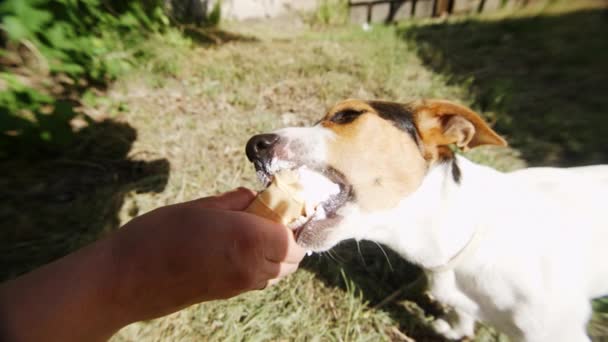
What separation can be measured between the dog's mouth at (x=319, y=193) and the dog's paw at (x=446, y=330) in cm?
127

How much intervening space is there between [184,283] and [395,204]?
977 millimetres

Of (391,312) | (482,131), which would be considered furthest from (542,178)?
(391,312)

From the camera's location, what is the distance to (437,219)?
5.20 ft

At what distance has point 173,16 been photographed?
5391 millimetres

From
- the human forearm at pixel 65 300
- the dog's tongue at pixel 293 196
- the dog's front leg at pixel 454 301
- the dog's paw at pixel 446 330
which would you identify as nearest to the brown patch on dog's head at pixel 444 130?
the dog's tongue at pixel 293 196

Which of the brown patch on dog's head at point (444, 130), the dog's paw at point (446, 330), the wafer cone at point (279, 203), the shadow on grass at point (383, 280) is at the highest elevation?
the brown patch on dog's head at point (444, 130)

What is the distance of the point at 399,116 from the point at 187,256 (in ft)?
3.93

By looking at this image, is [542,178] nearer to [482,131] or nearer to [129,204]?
[482,131]

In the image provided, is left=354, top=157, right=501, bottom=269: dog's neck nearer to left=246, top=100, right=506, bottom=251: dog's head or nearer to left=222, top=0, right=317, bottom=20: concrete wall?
left=246, top=100, right=506, bottom=251: dog's head

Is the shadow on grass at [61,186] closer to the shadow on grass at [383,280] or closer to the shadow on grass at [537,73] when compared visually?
the shadow on grass at [383,280]

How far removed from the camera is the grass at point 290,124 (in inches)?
88.0

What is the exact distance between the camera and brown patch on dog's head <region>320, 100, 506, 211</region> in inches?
60.2

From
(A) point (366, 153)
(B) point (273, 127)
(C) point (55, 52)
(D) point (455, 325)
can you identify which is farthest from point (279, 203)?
(C) point (55, 52)

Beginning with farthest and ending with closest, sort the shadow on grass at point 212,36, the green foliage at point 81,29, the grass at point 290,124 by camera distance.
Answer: the shadow on grass at point 212,36 < the green foliage at point 81,29 < the grass at point 290,124
